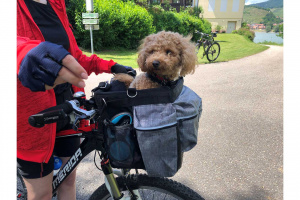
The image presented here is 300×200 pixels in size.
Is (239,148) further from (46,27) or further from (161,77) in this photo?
(46,27)

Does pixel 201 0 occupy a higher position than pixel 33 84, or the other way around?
pixel 201 0

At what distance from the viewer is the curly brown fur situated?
166cm

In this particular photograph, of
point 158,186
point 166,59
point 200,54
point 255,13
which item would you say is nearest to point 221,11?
point 200,54

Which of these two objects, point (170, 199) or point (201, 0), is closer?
point (170, 199)

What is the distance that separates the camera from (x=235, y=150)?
336 cm

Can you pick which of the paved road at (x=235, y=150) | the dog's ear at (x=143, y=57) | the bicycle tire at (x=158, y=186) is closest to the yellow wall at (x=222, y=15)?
the paved road at (x=235, y=150)

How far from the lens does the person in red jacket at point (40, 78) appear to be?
2.47ft

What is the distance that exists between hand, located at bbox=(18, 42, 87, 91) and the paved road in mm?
2098

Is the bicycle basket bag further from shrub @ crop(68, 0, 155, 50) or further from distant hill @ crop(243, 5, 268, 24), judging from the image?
distant hill @ crop(243, 5, 268, 24)

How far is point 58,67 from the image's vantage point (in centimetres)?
74

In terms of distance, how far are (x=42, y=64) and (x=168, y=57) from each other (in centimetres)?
114

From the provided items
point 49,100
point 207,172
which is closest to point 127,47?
point 207,172

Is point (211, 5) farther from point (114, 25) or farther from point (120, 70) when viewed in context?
point (120, 70)

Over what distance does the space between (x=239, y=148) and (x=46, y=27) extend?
3.24m
